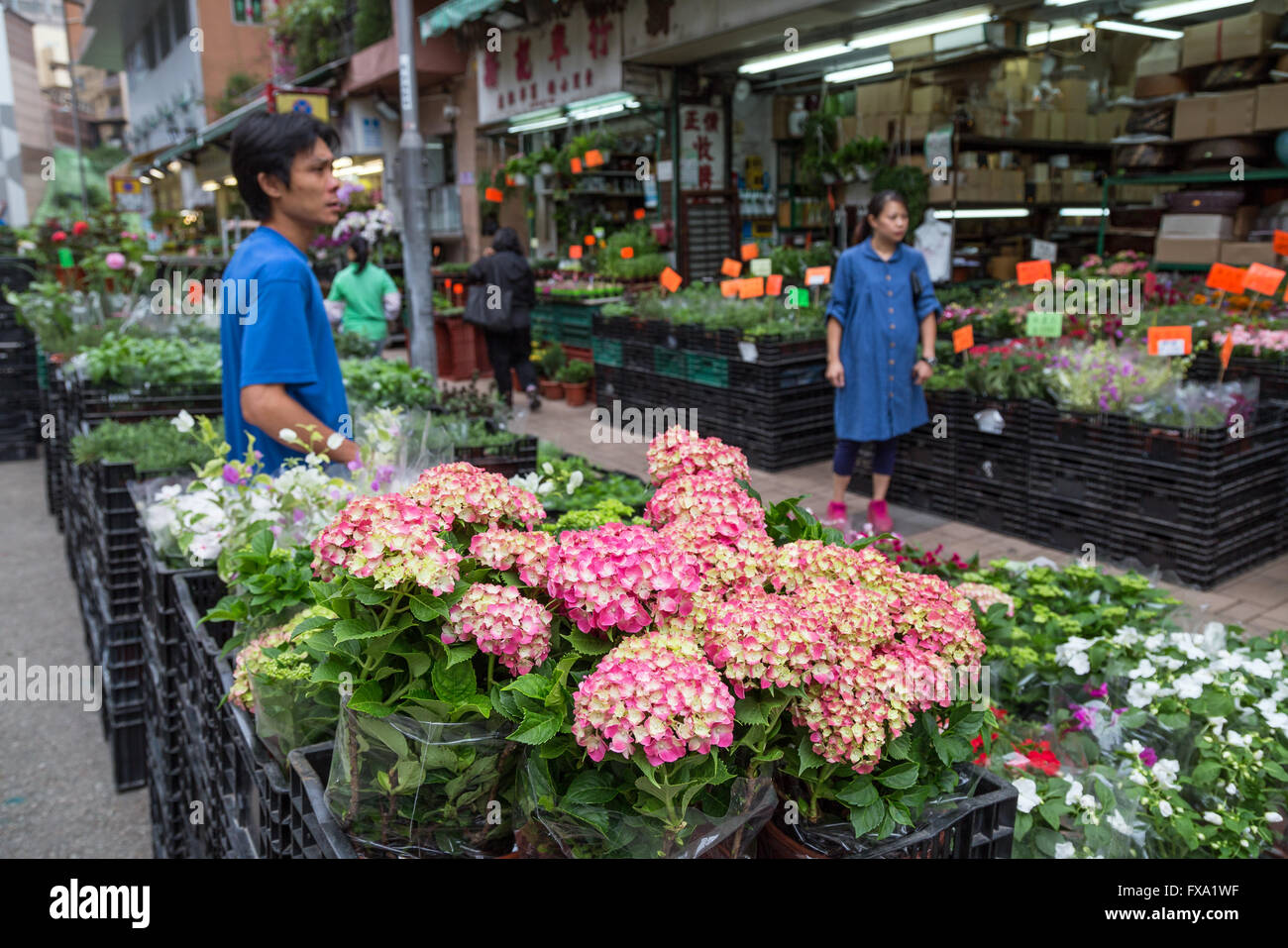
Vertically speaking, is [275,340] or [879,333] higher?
[275,340]

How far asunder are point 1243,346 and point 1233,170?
249cm

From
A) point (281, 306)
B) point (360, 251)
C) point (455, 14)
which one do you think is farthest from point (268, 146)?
point (455, 14)

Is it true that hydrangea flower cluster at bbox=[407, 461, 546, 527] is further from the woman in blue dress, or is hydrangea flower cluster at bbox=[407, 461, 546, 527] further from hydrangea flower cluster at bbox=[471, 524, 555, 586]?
the woman in blue dress

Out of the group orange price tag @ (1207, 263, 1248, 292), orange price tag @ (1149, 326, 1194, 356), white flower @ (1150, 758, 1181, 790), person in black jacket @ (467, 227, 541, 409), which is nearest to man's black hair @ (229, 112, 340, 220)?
white flower @ (1150, 758, 1181, 790)

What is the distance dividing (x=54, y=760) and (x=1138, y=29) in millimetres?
9924

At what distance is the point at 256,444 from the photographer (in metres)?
2.81

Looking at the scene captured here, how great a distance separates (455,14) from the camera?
11.0 m

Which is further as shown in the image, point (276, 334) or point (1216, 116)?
point (1216, 116)

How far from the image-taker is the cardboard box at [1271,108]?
7246mm

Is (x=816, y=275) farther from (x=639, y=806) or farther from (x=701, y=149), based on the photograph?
(x=639, y=806)

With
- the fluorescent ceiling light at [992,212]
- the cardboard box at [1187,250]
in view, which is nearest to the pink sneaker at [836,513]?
the cardboard box at [1187,250]

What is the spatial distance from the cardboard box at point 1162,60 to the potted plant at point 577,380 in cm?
594

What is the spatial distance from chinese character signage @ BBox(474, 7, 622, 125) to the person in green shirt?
4.14 meters

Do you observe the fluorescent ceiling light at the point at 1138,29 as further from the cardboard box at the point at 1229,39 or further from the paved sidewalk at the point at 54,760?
the paved sidewalk at the point at 54,760
